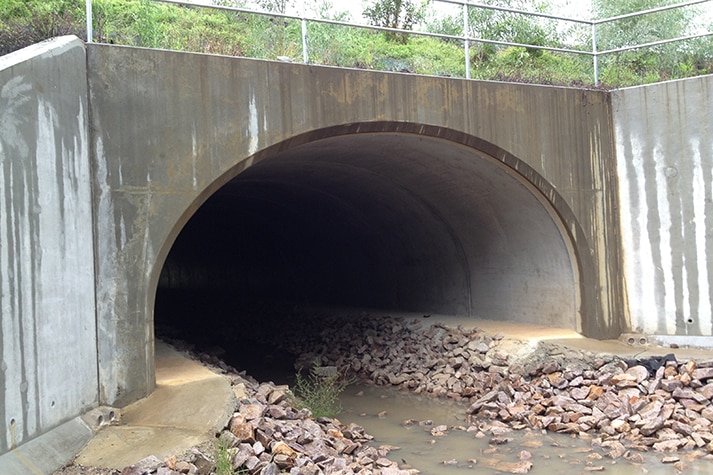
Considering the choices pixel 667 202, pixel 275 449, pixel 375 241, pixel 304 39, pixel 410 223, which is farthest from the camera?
pixel 375 241

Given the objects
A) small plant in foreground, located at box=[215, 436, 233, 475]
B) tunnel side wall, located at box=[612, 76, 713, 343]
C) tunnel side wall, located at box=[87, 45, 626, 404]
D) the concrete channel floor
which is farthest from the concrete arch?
small plant in foreground, located at box=[215, 436, 233, 475]

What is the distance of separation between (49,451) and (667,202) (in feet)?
24.7

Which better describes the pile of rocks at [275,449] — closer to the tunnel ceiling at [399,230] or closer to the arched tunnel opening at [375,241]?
the arched tunnel opening at [375,241]

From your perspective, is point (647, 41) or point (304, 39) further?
point (647, 41)

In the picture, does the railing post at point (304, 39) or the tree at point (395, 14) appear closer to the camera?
the railing post at point (304, 39)

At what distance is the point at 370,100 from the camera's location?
7164 millimetres

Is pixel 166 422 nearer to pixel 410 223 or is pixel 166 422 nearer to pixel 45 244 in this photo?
pixel 45 244

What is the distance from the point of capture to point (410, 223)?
Result: 11.2m

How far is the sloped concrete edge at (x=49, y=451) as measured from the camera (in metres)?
4.04

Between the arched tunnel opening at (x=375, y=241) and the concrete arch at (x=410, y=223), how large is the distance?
1.0 inches

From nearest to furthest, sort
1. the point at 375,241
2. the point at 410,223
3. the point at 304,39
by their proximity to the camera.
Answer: the point at 304,39 < the point at 410,223 < the point at 375,241

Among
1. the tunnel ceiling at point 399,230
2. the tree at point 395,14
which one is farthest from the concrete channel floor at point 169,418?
the tree at point 395,14

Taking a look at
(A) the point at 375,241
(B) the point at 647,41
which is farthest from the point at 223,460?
(B) the point at 647,41

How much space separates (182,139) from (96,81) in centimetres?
88
